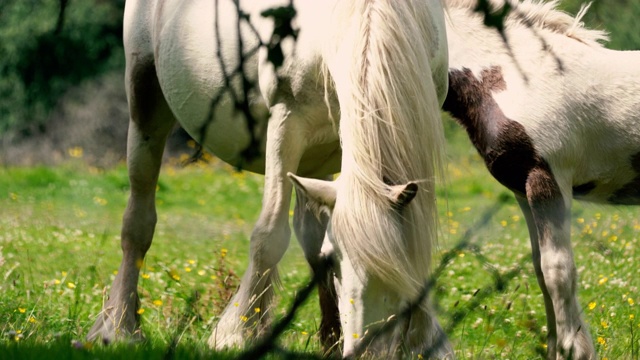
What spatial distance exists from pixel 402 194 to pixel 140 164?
2.80m

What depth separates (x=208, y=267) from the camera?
25.0 feet

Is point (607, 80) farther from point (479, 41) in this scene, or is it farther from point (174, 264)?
point (174, 264)

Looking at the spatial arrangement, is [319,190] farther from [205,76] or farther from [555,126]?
[555,126]

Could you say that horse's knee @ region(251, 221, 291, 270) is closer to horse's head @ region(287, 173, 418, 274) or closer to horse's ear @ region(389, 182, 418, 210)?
horse's head @ region(287, 173, 418, 274)

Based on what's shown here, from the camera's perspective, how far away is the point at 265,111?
4.64m

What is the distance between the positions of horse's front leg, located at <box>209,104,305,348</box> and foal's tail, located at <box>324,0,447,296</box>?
48 cm

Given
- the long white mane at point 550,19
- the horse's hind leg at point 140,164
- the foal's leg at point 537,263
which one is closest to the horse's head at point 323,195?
the foal's leg at point 537,263

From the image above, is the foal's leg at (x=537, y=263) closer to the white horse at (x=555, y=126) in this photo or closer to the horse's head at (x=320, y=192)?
the white horse at (x=555, y=126)

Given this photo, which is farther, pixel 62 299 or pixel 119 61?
pixel 119 61

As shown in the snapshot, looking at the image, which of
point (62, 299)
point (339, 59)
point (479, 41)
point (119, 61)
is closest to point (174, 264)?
point (62, 299)

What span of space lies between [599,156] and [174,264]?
4150 mm

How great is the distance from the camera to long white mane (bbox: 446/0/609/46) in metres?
5.88

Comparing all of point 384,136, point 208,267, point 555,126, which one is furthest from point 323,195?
point 208,267

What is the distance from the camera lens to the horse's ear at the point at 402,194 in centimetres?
350
